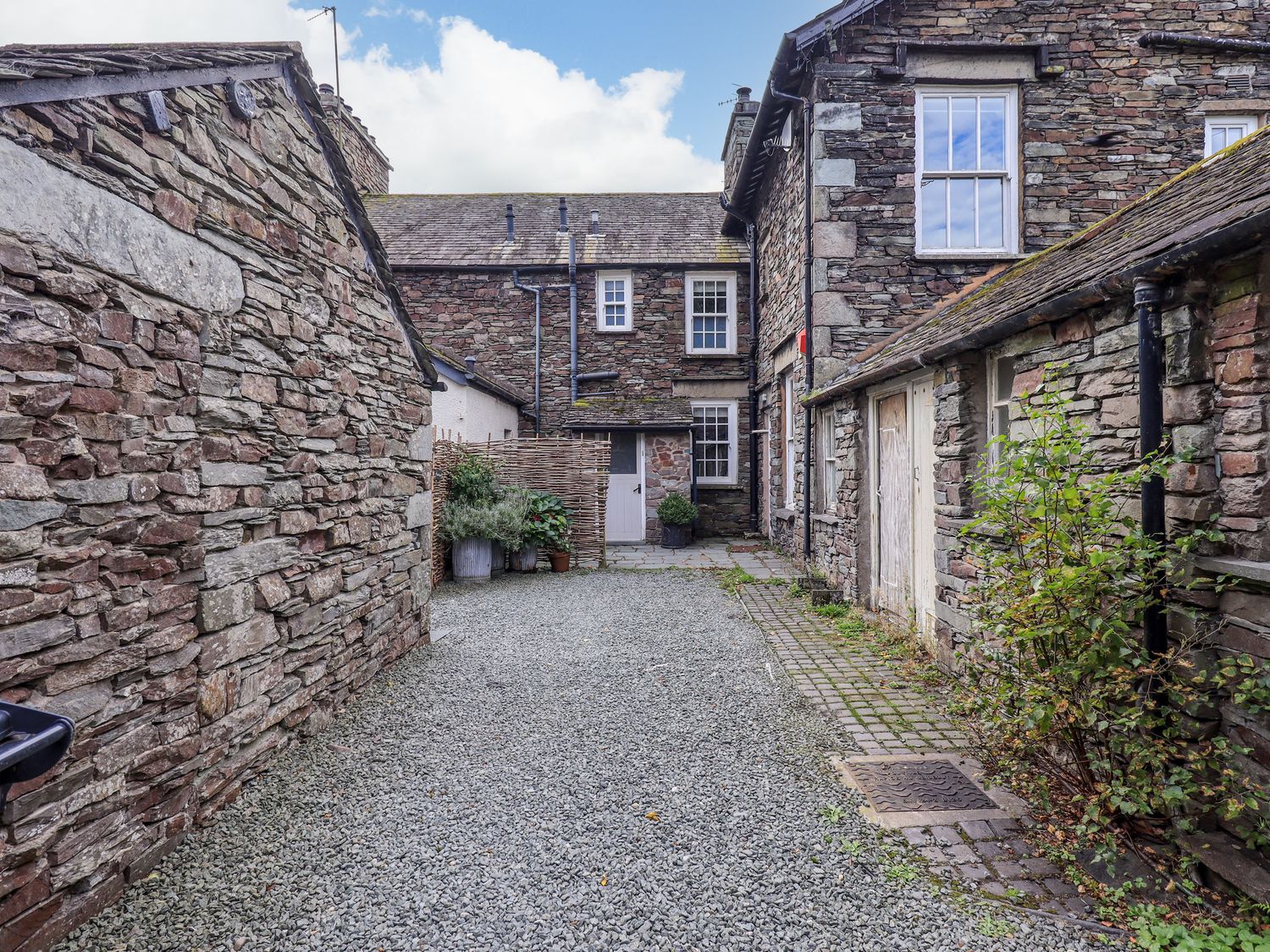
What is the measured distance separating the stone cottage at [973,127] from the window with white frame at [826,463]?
0.15 metres

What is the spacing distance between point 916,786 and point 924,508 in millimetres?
3018

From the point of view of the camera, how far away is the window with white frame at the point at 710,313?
15.3 meters

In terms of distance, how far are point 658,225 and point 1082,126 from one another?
31.6ft

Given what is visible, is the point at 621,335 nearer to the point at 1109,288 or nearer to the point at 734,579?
the point at 734,579

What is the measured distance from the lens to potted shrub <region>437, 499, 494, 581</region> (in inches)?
401

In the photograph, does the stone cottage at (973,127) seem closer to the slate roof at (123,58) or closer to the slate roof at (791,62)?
the slate roof at (791,62)

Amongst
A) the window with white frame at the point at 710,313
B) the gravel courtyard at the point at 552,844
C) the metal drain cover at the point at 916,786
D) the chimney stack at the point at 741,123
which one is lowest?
the gravel courtyard at the point at 552,844

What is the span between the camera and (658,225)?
16641 mm

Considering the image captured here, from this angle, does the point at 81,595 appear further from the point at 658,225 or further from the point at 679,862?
the point at 658,225

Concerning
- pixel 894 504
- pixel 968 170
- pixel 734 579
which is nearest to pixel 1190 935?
pixel 894 504

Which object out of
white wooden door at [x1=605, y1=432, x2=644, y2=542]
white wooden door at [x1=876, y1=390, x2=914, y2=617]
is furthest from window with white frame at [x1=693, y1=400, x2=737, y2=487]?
white wooden door at [x1=876, y1=390, x2=914, y2=617]

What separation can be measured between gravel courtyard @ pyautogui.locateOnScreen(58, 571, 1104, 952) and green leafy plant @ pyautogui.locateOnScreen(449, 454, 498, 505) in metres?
5.41

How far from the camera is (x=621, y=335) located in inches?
612

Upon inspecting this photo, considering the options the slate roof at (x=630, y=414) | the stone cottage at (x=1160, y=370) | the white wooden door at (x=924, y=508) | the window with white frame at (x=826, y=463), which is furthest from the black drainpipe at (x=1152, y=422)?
the slate roof at (x=630, y=414)
